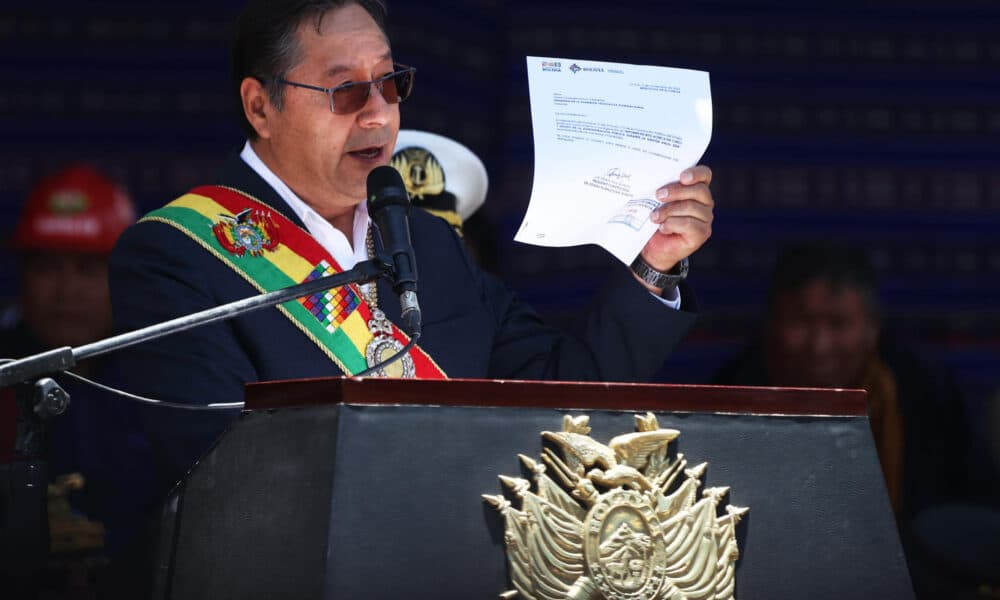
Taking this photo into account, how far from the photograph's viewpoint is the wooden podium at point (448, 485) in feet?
6.10

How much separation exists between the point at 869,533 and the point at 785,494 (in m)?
0.14

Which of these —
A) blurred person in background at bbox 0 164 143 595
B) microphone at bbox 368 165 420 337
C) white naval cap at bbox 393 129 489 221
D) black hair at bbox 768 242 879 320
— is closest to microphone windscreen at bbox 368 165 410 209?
microphone at bbox 368 165 420 337

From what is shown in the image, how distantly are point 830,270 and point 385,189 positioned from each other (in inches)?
99.9

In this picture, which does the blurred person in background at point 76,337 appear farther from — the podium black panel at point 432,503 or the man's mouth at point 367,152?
the podium black panel at point 432,503

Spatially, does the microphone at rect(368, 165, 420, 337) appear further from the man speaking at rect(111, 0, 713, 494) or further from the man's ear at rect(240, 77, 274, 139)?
the man's ear at rect(240, 77, 274, 139)

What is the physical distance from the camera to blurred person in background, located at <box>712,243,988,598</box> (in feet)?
14.7

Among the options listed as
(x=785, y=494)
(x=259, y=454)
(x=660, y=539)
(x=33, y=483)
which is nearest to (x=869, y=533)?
(x=785, y=494)

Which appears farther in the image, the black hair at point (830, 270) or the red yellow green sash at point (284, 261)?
the black hair at point (830, 270)

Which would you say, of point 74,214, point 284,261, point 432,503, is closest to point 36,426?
point 432,503

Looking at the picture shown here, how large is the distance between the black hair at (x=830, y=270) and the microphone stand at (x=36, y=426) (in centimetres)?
272

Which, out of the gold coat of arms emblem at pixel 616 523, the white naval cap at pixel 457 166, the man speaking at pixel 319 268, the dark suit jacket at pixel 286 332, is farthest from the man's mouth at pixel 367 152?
the white naval cap at pixel 457 166

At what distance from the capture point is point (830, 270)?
15.0 feet

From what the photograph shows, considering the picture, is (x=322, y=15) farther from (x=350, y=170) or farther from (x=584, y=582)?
(x=584, y=582)

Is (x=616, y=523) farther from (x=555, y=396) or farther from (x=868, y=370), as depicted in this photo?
(x=868, y=370)
